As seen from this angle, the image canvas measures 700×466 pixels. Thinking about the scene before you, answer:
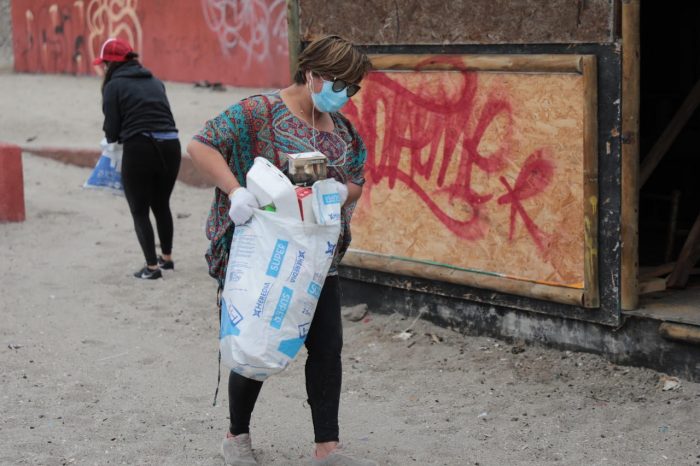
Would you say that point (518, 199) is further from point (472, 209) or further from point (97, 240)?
point (97, 240)

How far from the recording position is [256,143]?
13.1 feet

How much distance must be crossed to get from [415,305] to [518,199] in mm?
1045

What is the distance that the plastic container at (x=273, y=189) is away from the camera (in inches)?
148

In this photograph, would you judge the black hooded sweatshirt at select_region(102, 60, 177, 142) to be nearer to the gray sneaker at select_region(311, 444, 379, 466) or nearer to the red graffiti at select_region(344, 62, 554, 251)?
the red graffiti at select_region(344, 62, 554, 251)

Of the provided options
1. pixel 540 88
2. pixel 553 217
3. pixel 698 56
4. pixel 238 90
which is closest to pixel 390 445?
pixel 553 217

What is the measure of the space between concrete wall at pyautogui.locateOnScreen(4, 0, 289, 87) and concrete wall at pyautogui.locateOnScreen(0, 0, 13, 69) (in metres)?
0.25

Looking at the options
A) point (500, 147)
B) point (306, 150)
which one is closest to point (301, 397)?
point (500, 147)

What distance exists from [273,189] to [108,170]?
4484mm

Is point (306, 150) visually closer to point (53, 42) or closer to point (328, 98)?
point (328, 98)

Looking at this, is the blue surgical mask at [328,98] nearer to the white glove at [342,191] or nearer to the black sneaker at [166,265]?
the white glove at [342,191]

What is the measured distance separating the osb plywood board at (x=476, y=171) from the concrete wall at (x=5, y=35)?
16.6 meters

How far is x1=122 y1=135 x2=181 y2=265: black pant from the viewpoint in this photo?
768 centimetres

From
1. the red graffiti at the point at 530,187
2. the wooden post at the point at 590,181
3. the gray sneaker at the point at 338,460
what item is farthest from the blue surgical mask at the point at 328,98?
the red graffiti at the point at 530,187

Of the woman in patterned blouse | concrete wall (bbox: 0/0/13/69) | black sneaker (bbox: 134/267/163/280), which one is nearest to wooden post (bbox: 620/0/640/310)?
the woman in patterned blouse
